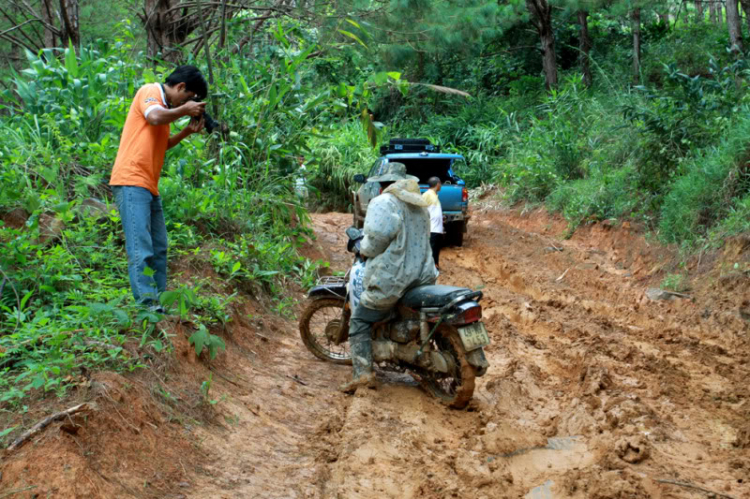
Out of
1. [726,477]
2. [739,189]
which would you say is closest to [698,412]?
[726,477]

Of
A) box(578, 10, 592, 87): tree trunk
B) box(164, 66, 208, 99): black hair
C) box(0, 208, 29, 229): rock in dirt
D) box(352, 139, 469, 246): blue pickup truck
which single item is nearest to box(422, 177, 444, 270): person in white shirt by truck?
box(352, 139, 469, 246): blue pickup truck

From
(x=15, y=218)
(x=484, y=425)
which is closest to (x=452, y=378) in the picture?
(x=484, y=425)

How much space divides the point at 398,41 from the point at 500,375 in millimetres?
6567

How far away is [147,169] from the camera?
5.52 m

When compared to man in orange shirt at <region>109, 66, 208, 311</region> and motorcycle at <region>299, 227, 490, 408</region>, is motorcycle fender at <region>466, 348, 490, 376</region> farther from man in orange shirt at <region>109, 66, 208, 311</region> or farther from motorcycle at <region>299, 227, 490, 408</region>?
man in orange shirt at <region>109, 66, 208, 311</region>

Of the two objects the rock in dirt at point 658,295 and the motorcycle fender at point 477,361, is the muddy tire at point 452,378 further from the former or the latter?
the rock in dirt at point 658,295

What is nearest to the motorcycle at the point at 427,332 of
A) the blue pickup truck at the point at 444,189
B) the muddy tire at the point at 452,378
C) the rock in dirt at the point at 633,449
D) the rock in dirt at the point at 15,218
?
the muddy tire at the point at 452,378

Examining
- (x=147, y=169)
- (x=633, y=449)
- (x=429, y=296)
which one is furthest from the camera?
(x=429, y=296)

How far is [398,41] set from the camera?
11.3m

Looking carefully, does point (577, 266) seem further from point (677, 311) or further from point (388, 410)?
point (388, 410)

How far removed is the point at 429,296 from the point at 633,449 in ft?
6.14

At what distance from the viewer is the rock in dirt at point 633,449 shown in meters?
4.64

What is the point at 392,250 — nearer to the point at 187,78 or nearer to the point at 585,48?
the point at 187,78

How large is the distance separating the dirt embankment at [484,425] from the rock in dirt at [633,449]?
1 cm
